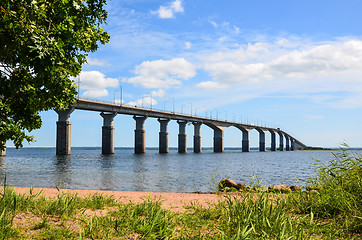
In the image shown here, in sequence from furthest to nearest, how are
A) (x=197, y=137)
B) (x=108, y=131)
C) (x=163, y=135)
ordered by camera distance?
1. (x=197, y=137)
2. (x=163, y=135)
3. (x=108, y=131)

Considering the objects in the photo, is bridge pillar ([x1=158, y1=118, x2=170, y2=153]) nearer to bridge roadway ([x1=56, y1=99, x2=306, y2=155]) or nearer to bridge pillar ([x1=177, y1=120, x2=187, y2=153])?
bridge roadway ([x1=56, y1=99, x2=306, y2=155])

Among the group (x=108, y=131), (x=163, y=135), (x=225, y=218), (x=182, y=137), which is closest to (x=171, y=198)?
(x=225, y=218)

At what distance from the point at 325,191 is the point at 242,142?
156 meters

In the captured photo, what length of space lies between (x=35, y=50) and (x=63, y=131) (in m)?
71.3

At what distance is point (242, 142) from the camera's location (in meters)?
162

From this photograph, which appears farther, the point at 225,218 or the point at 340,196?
the point at 340,196

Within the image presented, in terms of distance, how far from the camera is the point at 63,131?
73.3 m

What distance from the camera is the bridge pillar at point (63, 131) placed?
240 feet

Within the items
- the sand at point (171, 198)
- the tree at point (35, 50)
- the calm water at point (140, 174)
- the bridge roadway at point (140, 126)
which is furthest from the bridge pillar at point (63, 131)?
the tree at point (35, 50)

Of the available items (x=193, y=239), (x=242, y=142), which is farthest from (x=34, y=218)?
(x=242, y=142)

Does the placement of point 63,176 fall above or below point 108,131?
below

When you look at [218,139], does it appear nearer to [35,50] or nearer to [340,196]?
[340,196]

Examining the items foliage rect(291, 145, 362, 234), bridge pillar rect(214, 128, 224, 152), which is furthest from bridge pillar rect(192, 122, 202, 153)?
foliage rect(291, 145, 362, 234)

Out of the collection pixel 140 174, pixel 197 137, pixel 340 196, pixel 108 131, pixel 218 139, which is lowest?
pixel 140 174
